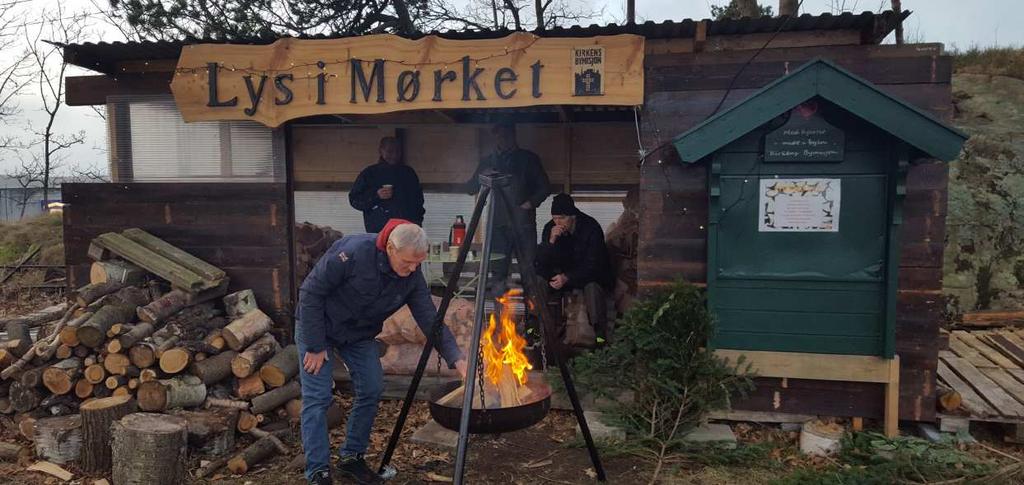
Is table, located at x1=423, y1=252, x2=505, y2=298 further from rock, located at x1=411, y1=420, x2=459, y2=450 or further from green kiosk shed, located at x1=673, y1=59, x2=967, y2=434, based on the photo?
green kiosk shed, located at x1=673, y1=59, x2=967, y2=434

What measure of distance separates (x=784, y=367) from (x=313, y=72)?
4918 millimetres

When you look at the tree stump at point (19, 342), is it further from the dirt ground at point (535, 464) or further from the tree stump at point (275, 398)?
the tree stump at point (275, 398)

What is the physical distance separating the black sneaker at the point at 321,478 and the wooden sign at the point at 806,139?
13.3ft

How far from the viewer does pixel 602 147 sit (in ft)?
25.7

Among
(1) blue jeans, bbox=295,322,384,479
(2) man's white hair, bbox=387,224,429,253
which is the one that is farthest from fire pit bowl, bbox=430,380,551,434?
(2) man's white hair, bbox=387,224,429,253

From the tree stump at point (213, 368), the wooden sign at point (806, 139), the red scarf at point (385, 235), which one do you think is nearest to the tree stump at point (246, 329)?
the tree stump at point (213, 368)

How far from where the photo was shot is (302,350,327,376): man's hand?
4.20 meters

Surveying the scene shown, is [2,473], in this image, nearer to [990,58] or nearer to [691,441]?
[691,441]

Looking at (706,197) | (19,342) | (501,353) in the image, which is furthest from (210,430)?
(706,197)

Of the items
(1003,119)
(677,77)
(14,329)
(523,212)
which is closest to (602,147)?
(523,212)

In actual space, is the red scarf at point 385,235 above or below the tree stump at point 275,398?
above

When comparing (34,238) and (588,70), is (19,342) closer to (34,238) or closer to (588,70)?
(588,70)

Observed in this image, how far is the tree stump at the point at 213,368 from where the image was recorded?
548 centimetres

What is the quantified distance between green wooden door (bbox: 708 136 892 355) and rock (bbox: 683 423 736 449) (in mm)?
676
